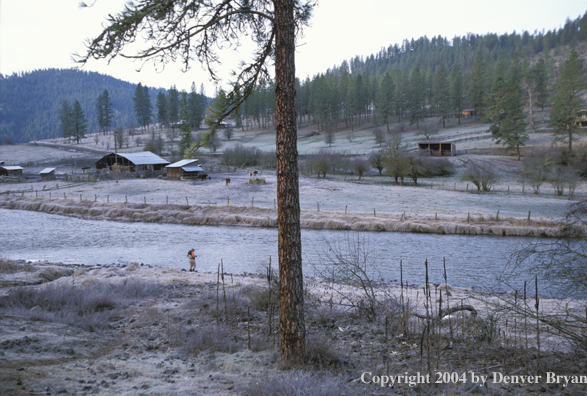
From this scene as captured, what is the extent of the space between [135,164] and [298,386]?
206ft

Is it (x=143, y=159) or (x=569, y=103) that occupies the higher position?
(x=569, y=103)

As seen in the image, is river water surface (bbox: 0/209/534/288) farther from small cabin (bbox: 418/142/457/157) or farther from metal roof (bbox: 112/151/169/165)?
small cabin (bbox: 418/142/457/157)

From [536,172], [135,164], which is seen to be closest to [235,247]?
[536,172]

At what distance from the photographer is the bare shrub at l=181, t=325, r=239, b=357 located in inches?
241

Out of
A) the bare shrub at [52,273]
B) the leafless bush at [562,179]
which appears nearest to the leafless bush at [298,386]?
the bare shrub at [52,273]

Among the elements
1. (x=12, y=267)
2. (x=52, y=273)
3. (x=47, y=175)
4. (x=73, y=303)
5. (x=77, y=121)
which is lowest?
(x=52, y=273)

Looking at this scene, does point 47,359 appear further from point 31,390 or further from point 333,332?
point 333,332

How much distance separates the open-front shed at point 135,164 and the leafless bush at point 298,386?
59.5 meters

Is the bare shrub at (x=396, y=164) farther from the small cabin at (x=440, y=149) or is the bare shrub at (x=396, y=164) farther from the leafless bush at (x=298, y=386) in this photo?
the leafless bush at (x=298, y=386)

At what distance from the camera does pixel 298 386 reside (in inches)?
174

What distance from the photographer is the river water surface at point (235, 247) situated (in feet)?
59.7

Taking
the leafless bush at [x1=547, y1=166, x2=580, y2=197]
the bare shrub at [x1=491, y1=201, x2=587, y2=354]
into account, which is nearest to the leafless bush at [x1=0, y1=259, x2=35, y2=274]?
the bare shrub at [x1=491, y1=201, x2=587, y2=354]

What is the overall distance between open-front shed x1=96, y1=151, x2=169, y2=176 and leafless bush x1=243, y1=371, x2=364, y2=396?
59.5m

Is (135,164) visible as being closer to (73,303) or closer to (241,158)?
(241,158)
